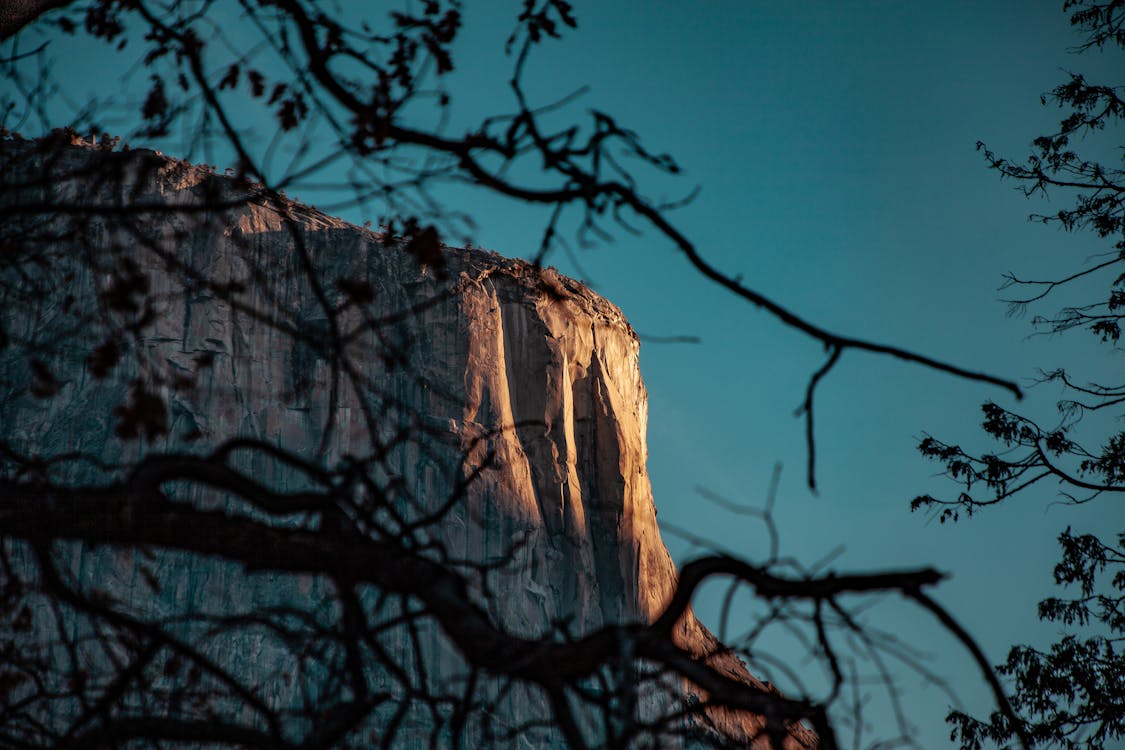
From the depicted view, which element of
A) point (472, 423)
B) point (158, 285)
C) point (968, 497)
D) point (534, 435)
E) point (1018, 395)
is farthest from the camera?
point (534, 435)

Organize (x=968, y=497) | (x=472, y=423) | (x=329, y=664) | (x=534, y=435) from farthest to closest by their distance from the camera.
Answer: (x=534, y=435) < (x=472, y=423) < (x=968, y=497) < (x=329, y=664)

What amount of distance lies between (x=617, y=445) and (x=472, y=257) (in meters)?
8.88

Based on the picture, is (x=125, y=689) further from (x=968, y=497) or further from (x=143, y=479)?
(x=968, y=497)

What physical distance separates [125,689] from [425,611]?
2.99 feet

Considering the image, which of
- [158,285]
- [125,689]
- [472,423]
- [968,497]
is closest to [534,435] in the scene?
[472,423]

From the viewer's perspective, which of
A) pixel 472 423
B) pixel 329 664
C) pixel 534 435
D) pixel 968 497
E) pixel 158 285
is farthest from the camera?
pixel 534 435

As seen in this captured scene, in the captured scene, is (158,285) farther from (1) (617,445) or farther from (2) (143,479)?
(2) (143,479)

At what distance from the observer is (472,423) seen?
115 feet

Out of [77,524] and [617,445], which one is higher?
[617,445]

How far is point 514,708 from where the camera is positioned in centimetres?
3064

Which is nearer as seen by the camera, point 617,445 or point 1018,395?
point 1018,395

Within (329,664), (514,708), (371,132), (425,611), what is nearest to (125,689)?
(329,664)

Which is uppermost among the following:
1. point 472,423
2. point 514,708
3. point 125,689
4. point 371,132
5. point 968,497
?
point 472,423

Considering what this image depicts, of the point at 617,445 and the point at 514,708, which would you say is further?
the point at 617,445
